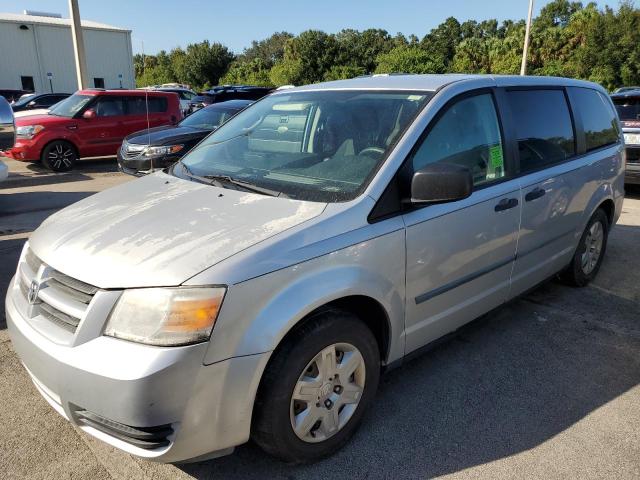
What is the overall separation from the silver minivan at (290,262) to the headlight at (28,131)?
30.1ft

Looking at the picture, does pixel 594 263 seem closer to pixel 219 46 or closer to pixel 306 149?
pixel 306 149

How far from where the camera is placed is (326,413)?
2467 millimetres

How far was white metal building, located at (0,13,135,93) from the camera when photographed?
38125mm

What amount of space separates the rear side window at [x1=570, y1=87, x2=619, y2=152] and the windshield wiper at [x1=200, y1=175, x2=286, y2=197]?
9.22 feet

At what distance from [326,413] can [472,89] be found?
2048mm

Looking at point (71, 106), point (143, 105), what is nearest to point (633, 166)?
point (143, 105)

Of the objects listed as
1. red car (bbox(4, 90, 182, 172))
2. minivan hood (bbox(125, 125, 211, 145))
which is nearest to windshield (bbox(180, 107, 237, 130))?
minivan hood (bbox(125, 125, 211, 145))

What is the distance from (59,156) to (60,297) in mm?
10423

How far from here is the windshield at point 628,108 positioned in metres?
8.87

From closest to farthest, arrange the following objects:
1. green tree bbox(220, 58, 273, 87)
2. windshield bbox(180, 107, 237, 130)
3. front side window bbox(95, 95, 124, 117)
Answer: windshield bbox(180, 107, 237, 130), front side window bbox(95, 95, 124, 117), green tree bbox(220, 58, 273, 87)

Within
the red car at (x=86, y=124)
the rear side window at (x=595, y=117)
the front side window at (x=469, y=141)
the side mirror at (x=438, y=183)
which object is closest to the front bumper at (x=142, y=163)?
the red car at (x=86, y=124)

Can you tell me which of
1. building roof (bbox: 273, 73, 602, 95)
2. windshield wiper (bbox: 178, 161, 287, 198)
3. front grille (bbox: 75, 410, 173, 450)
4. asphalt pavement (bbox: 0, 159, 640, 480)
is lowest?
asphalt pavement (bbox: 0, 159, 640, 480)

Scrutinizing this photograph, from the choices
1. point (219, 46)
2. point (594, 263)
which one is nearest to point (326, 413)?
point (594, 263)

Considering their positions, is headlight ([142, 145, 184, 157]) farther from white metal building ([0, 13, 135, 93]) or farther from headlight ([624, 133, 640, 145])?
white metal building ([0, 13, 135, 93])
